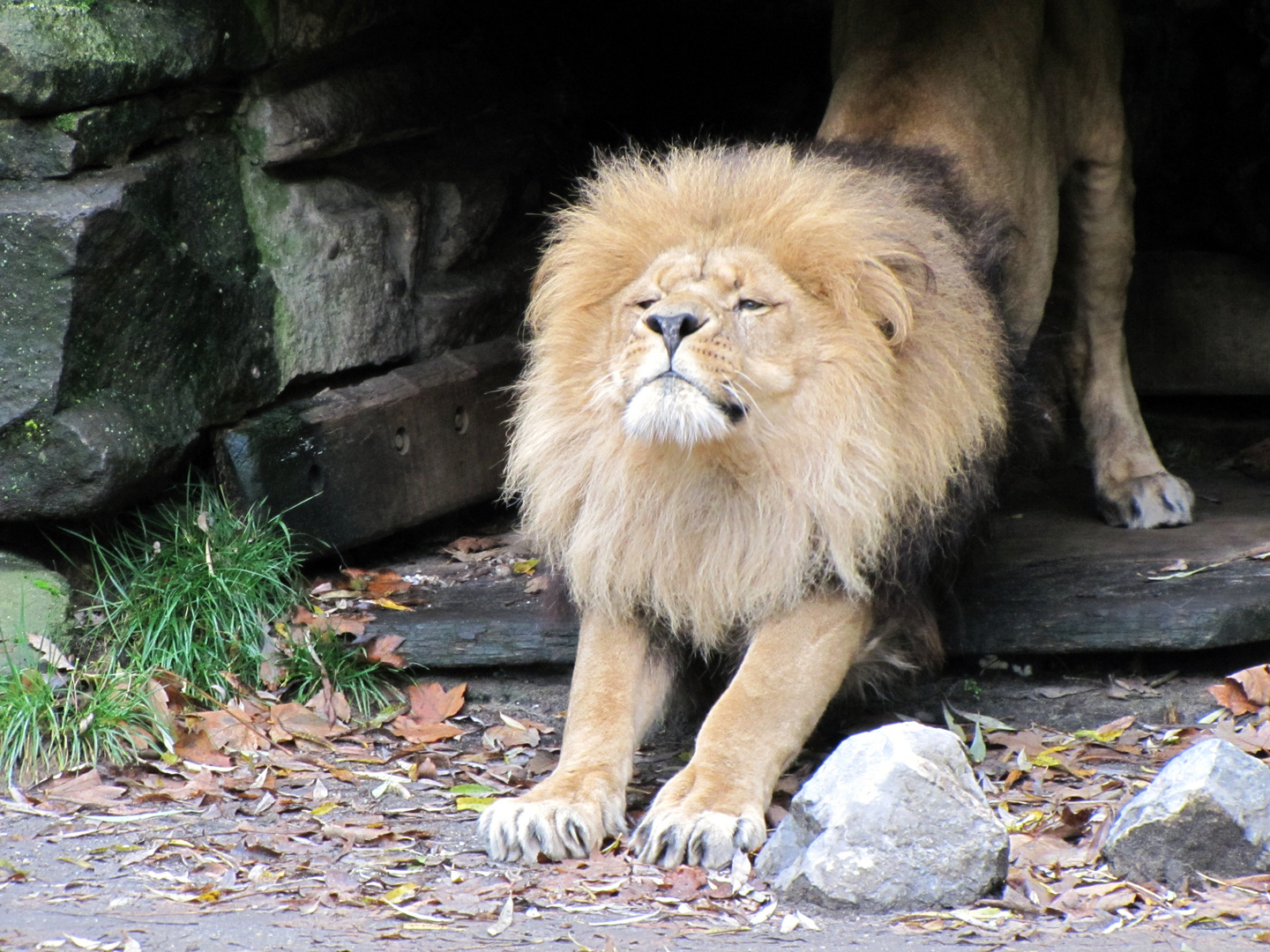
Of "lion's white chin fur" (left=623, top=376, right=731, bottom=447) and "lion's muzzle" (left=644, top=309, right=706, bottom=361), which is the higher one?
"lion's muzzle" (left=644, top=309, right=706, bottom=361)

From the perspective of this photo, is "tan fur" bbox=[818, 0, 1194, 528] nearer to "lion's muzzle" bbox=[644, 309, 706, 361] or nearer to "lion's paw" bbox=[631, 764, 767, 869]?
"lion's muzzle" bbox=[644, 309, 706, 361]

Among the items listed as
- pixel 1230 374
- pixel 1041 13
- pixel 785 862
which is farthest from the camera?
pixel 1230 374

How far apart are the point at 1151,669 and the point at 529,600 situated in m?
1.63

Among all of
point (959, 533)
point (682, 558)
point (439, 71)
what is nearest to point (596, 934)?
point (682, 558)

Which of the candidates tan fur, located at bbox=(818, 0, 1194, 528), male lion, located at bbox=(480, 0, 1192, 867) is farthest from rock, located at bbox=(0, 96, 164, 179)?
tan fur, located at bbox=(818, 0, 1194, 528)

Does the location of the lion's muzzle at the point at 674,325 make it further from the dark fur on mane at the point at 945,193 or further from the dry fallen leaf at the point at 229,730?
the dry fallen leaf at the point at 229,730

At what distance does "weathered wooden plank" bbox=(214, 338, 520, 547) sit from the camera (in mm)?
4102

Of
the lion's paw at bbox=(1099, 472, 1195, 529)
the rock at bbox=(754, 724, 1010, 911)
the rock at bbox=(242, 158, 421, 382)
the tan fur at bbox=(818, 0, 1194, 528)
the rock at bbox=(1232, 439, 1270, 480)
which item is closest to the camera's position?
the rock at bbox=(754, 724, 1010, 911)

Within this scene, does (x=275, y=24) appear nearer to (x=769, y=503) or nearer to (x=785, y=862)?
(x=769, y=503)

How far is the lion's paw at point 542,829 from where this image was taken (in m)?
2.80

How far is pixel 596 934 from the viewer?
2502 millimetres

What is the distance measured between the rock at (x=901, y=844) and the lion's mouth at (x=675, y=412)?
0.70 meters

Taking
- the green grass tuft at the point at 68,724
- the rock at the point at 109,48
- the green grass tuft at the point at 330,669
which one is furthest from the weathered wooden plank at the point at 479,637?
the rock at the point at 109,48

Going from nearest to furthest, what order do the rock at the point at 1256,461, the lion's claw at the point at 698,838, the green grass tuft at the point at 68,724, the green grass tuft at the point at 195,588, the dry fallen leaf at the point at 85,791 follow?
the lion's claw at the point at 698,838
the dry fallen leaf at the point at 85,791
the green grass tuft at the point at 68,724
the green grass tuft at the point at 195,588
the rock at the point at 1256,461
